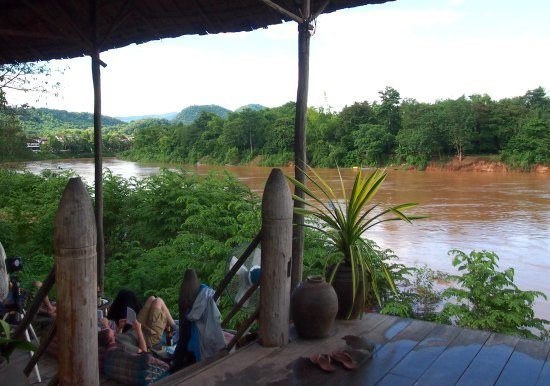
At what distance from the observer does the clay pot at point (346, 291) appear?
2.80 metres

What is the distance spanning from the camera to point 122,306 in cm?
375

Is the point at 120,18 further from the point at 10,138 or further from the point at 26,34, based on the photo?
the point at 10,138

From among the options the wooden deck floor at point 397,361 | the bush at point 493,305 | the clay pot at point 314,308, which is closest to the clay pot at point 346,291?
the wooden deck floor at point 397,361

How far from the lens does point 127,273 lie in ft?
21.6

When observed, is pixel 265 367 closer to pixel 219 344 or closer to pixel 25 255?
pixel 219 344

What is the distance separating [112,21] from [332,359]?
335cm

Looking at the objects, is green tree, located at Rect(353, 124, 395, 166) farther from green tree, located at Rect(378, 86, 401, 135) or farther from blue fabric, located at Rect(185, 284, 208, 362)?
blue fabric, located at Rect(185, 284, 208, 362)

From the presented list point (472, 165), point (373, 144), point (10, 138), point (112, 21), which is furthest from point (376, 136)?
point (112, 21)

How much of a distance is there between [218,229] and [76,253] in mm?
5201

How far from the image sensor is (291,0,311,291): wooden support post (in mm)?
2879

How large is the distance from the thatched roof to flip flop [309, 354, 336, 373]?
221 centimetres

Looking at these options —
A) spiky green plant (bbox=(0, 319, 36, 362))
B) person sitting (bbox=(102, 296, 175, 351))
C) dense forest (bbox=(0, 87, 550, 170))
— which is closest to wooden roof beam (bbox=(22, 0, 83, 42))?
person sitting (bbox=(102, 296, 175, 351))

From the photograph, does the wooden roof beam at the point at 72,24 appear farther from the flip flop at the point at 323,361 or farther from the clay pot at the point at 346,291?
the flip flop at the point at 323,361

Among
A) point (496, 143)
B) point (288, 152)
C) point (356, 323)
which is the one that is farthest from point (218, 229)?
point (496, 143)
